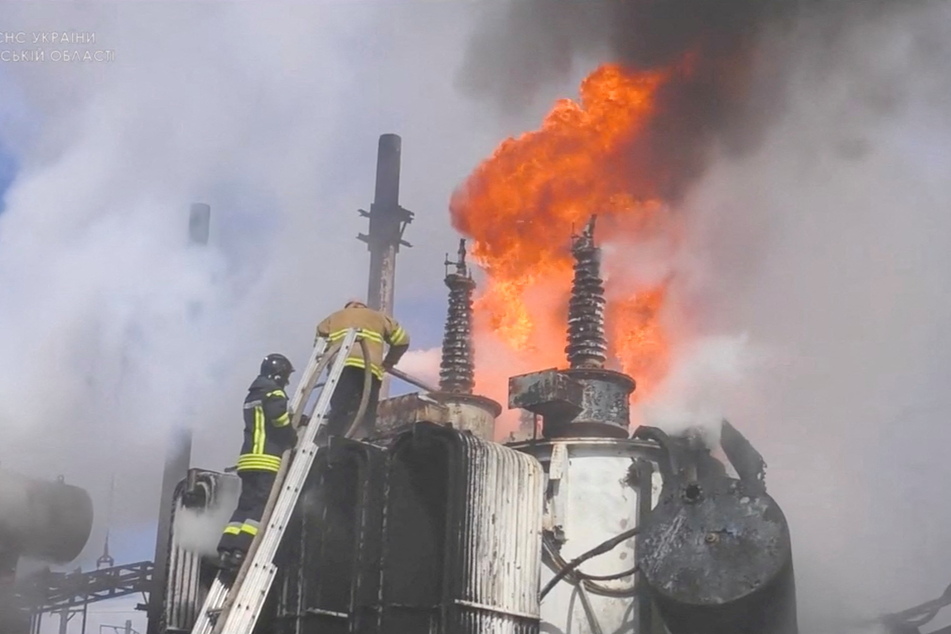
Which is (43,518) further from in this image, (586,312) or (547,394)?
(547,394)

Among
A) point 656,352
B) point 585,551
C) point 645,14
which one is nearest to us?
point 585,551

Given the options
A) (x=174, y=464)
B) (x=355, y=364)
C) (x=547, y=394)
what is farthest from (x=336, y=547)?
(x=174, y=464)

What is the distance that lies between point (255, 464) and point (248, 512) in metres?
0.40

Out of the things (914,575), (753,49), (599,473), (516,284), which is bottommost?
(914,575)

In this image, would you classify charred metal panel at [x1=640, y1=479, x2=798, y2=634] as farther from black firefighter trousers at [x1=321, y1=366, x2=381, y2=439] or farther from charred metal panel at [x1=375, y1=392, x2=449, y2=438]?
charred metal panel at [x1=375, y1=392, x2=449, y2=438]

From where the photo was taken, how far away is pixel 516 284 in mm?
16109

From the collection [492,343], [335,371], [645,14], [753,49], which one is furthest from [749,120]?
[335,371]

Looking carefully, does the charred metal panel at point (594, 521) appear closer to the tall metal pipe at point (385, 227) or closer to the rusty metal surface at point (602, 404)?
the rusty metal surface at point (602, 404)

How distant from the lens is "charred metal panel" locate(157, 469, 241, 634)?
1035 centimetres

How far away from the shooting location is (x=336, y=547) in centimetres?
991

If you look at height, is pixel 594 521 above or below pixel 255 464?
below

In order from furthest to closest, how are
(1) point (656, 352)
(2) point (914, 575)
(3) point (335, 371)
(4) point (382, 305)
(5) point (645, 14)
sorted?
(4) point (382, 305), (5) point (645, 14), (1) point (656, 352), (2) point (914, 575), (3) point (335, 371)

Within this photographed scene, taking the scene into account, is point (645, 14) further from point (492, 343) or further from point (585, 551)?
point (585, 551)

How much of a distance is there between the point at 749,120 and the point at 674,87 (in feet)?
3.75
